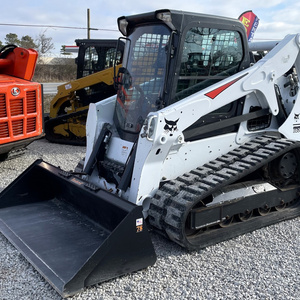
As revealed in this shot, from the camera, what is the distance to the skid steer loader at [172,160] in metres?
3.56

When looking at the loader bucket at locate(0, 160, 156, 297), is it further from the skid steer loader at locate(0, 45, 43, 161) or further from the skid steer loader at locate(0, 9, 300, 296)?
the skid steer loader at locate(0, 45, 43, 161)

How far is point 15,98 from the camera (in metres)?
6.17

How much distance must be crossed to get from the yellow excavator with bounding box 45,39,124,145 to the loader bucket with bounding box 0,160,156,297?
425 cm

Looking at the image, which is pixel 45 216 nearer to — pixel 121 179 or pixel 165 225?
pixel 121 179

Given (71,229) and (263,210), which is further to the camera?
(263,210)

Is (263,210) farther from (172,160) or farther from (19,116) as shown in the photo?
(19,116)

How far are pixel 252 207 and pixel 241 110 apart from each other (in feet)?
3.51

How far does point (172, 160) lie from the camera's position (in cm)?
396

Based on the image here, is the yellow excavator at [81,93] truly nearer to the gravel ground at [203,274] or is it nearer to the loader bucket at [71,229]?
the loader bucket at [71,229]

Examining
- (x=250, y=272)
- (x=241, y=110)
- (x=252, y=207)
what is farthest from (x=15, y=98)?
(x=250, y=272)

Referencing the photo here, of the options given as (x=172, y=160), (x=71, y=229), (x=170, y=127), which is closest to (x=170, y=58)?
(x=170, y=127)

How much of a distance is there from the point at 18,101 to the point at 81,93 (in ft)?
9.35

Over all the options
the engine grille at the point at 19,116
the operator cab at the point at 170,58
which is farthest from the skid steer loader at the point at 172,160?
the engine grille at the point at 19,116

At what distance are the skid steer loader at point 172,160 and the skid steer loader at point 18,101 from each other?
1789 mm
